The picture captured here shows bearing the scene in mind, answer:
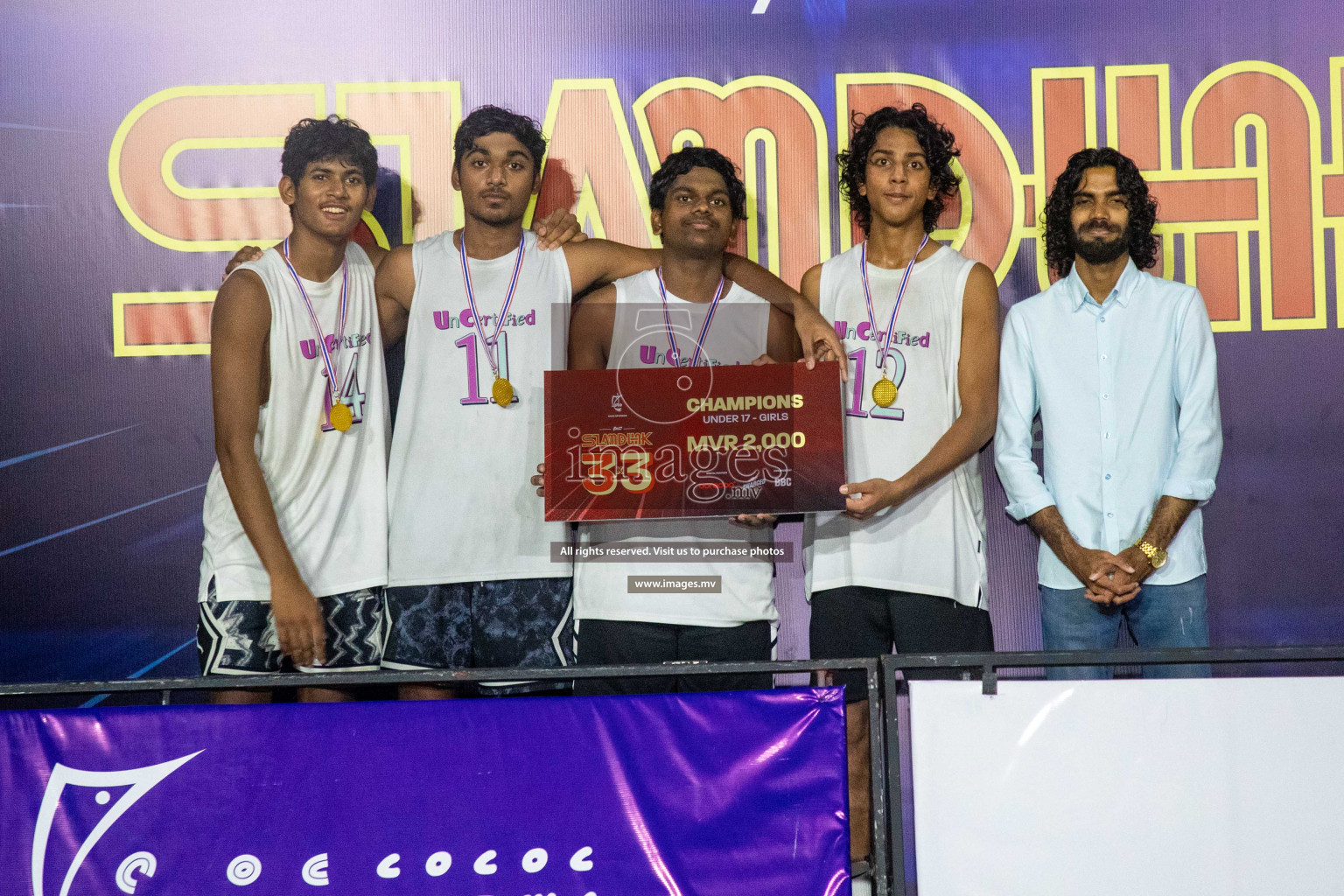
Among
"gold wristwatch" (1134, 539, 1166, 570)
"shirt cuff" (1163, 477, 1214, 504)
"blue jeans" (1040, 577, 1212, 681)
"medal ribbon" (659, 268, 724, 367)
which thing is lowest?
"blue jeans" (1040, 577, 1212, 681)

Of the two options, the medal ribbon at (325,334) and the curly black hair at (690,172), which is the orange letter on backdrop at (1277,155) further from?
the medal ribbon at (325,334)

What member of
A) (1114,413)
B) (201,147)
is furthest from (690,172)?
(201,147)

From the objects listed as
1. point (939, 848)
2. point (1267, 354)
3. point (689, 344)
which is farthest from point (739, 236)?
point (939, 848)

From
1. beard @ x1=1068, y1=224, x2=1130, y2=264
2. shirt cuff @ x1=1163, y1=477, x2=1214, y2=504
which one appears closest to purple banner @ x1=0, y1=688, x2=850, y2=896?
shirt cuff @ x1=1163, y1=477, x2=1214, y2=504

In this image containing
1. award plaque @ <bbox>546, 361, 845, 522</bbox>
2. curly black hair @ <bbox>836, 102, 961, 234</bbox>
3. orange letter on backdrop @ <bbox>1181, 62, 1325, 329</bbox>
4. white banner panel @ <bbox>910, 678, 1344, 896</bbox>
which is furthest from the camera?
orange letter on backdrop @ <bbox>1181, 62, 1325, 329</bbox>

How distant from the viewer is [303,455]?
10.6ft

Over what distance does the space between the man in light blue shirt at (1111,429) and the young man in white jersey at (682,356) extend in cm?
76

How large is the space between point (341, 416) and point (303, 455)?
0.54 ft

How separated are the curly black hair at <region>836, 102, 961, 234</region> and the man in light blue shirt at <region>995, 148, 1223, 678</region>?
0.36m

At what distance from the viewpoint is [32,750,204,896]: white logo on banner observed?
8.27 ft

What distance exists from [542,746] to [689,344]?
4.05 ft

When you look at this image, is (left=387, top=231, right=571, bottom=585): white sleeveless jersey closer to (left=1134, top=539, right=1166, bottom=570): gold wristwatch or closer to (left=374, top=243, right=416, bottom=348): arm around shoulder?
(left=374, top=243, right=416, bottom=348): arm around shoulder

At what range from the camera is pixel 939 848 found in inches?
97.2

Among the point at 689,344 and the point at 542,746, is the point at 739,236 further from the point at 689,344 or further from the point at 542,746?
the point at 542,746
